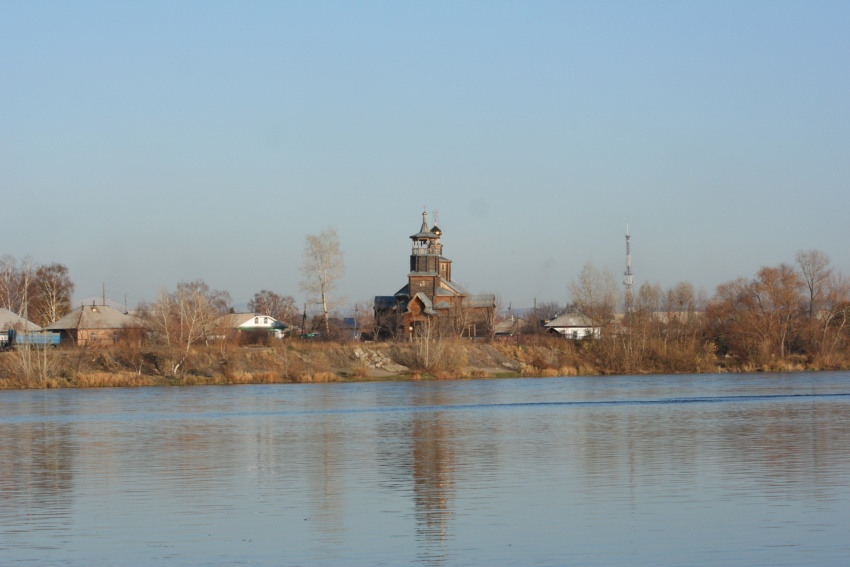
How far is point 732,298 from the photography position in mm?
92438

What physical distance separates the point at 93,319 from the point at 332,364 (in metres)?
34.8

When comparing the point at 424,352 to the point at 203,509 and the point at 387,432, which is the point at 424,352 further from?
the point at 203,509

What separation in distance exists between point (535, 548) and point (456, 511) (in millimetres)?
3404

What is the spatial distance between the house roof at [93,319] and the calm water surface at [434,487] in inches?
2336

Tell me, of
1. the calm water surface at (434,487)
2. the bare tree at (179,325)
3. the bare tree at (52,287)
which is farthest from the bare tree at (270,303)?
the calm water surface at (434,487)

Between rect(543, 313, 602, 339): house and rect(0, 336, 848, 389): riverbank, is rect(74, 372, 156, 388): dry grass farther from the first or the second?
rect(543, 313, 602, 339): house

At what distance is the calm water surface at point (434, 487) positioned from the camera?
1514 cm

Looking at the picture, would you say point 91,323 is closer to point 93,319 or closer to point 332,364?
point 93,319

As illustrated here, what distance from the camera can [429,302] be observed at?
4112 inches

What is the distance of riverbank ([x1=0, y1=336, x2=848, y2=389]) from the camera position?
7062 centimetres

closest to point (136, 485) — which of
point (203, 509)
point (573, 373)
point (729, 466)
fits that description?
point (203, 509)

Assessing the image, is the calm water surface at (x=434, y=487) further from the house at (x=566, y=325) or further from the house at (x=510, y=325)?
the house at (x=510, y=325)

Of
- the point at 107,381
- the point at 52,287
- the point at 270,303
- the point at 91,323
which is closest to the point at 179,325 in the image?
the point at 107,381

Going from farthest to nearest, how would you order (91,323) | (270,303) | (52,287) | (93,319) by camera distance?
(270,303) < (52,287) < (93,319) < (91,323)
